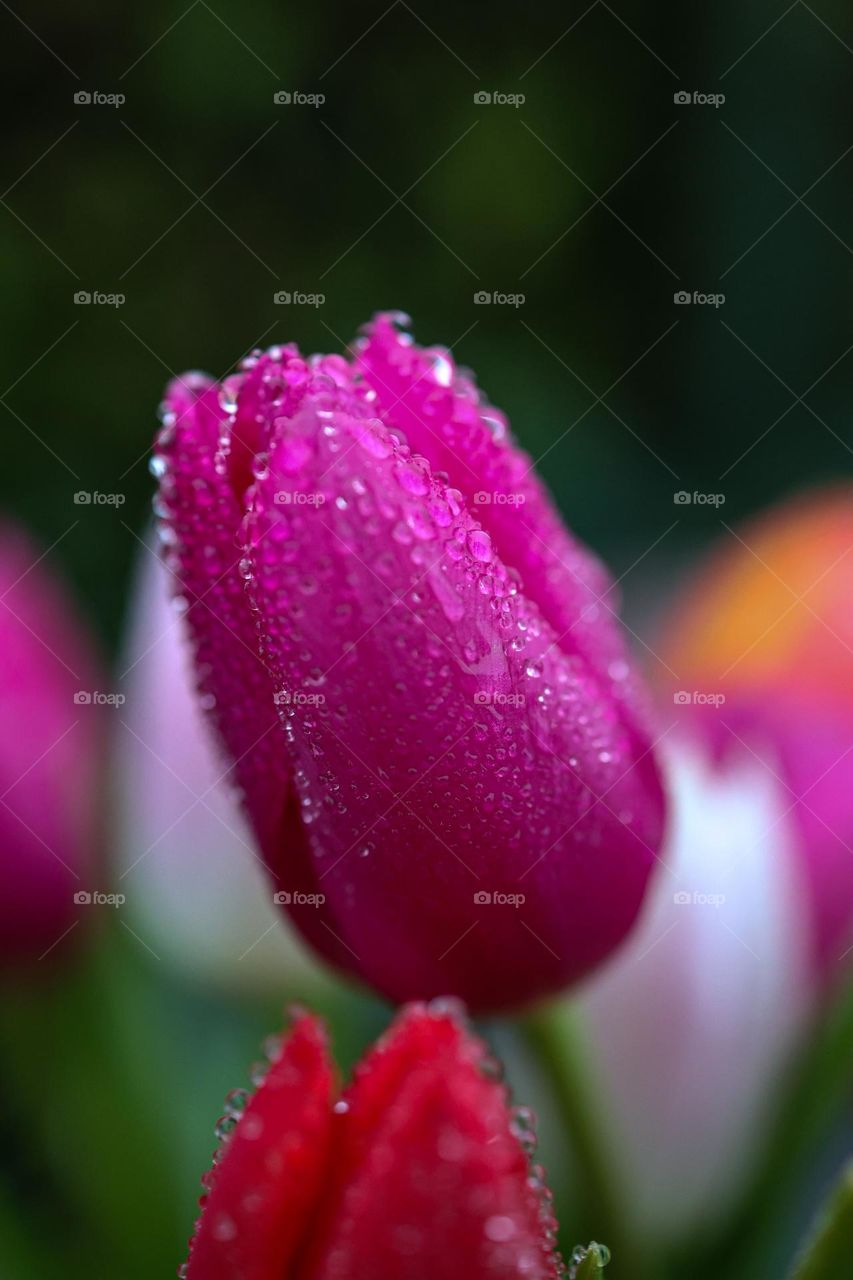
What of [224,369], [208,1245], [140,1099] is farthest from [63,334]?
[208,1245]

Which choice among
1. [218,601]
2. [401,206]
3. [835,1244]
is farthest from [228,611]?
[401,206]

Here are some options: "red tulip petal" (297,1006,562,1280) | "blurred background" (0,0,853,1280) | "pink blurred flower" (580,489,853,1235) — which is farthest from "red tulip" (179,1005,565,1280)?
"blurred background" (0,0,853,1280)

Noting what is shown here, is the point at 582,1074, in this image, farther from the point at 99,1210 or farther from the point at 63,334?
the point at 63,334

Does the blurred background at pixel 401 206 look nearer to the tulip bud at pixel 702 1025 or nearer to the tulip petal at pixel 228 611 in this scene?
the tulip bud at pixel 702 1025

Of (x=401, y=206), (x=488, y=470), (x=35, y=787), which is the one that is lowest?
(x=35, y=787)

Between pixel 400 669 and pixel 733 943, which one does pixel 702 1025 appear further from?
pixel 400 669

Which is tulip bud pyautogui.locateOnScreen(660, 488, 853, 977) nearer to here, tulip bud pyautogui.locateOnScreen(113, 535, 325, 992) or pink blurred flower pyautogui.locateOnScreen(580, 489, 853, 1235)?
pink blurred flower pyautogui.locateOnScreen(580, 489, 853, 1235)
